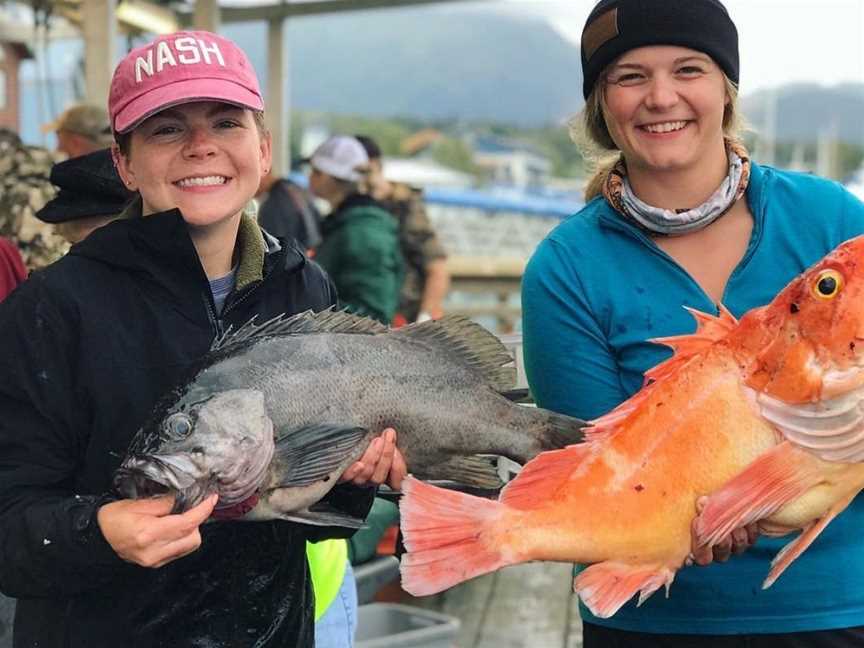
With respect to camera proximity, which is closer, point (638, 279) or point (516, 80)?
point (638, 279)

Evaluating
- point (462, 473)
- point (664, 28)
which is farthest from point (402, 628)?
point (664, 28)

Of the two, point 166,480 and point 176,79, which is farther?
point 176,79

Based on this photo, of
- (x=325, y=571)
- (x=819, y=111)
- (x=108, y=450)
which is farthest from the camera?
(x=819, y=111)

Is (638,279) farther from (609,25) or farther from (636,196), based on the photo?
(609,25)

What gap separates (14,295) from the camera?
218 centimetres

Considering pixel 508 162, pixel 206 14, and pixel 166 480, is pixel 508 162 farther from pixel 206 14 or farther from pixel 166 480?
pixel 166 480

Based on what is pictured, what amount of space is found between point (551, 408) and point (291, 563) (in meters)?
0.70

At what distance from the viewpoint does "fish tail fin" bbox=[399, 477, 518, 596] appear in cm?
200

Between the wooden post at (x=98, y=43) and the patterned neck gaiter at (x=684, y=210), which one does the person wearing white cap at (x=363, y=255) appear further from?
the patterned neck gaiter at (x=684, y=210)

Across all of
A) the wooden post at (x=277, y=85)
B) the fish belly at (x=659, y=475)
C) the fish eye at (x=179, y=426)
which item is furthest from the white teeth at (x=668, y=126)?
the wooden post at (x=277, y=85)

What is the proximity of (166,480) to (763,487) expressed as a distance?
1.09m

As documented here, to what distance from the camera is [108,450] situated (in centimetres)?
217

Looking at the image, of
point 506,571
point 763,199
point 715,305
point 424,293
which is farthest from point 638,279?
point 424,293

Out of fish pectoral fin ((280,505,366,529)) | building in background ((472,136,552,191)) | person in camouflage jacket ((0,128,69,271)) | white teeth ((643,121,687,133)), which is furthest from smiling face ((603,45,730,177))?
building in background ((472,136,552,191))
